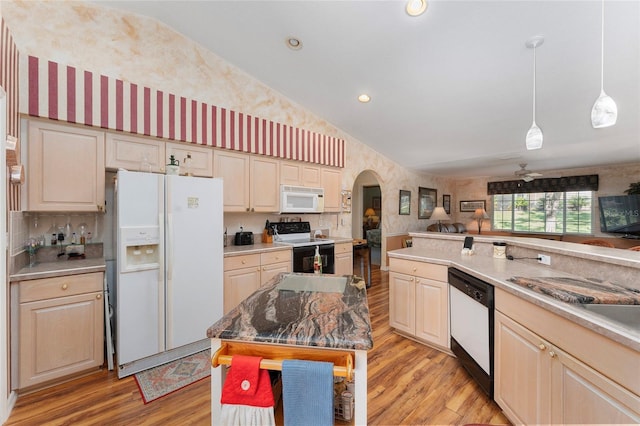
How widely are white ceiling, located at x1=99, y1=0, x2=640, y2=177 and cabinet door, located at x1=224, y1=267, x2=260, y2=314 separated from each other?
8.56 feet

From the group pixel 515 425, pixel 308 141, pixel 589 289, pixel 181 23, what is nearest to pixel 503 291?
pixel 589 289

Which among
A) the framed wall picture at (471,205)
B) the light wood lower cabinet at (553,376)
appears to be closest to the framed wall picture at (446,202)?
the framed wall picture at (471,205)

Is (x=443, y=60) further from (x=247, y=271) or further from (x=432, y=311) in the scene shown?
(x=247, y=271)

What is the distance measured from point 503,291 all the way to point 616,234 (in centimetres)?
625

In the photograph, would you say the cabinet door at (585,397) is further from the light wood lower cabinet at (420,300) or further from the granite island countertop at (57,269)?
the granite island countertop at (57,269)

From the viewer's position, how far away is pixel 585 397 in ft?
3.53

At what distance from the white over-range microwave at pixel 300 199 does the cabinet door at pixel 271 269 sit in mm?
782

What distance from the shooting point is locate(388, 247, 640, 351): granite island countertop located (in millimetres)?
953

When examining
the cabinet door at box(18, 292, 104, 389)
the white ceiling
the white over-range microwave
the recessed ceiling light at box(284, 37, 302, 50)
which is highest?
the recessed ceiling light at box(284, 37, 302, 50)

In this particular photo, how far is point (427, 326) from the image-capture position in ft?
8.27

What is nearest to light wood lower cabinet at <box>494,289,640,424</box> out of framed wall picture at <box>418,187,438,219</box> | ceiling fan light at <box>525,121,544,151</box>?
ceiling fan light at <box>525,121,544,151</box>

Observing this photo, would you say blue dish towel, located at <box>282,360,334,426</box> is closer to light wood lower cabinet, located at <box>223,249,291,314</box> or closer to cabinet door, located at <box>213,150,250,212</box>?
light wood lower cabinet, located at <box>223,249,291,314</box>

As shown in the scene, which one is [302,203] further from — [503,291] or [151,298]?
[503,291]

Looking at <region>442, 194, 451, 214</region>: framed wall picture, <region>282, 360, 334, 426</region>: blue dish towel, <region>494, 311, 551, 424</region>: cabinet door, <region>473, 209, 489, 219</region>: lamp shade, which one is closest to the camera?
<region>282, 360, 334, 426</region>: blue dish towel
